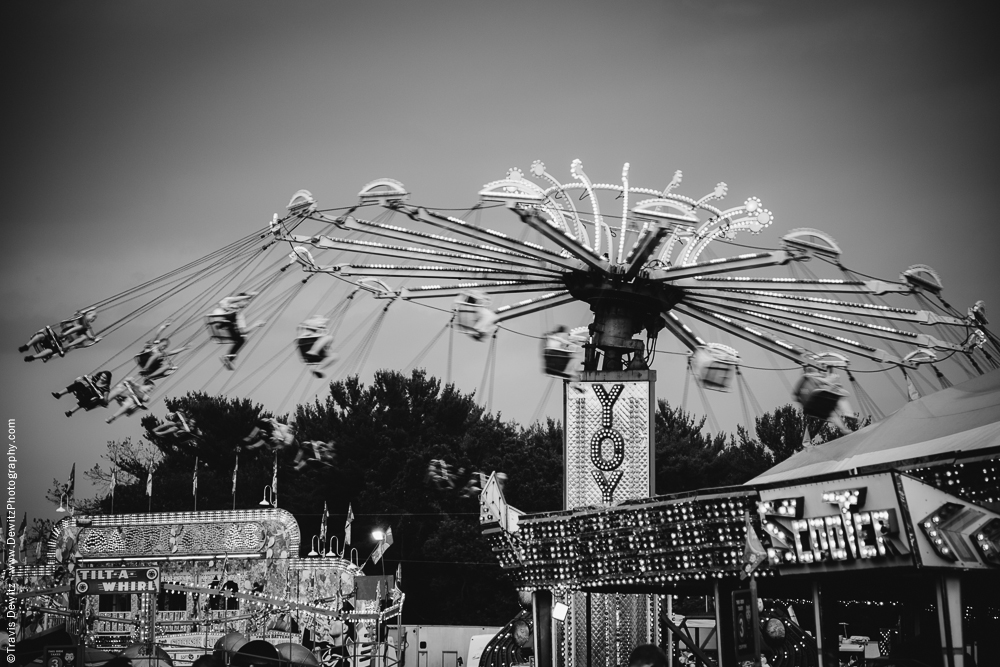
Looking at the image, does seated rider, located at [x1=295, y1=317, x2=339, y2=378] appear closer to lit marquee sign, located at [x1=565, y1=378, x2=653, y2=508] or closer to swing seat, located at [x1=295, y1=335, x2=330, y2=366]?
swing seat, located at [x1=295, y1=335, x2=330, y2=366]

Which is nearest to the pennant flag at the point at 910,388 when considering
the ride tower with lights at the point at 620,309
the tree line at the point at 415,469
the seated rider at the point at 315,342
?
the ride tower with lights at the point at 620,309

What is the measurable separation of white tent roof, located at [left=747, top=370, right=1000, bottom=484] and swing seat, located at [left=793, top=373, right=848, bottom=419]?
2.85ft

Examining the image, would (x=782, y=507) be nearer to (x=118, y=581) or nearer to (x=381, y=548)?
(x=118, y=581)

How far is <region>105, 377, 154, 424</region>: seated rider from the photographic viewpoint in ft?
64.6

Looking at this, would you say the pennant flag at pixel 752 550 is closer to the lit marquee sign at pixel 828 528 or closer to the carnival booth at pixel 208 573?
the lit marquee sign at pixel 828 528

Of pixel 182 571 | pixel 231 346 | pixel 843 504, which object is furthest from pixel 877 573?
pixel 182 571

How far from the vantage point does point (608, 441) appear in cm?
2059

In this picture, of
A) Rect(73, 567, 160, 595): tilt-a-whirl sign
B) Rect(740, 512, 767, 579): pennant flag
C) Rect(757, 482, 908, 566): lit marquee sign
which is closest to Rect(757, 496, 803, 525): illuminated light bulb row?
Rect(757, 482, 908, 566): lit marquee sign

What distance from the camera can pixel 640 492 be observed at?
20.3 metres

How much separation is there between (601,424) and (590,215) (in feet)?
15.5

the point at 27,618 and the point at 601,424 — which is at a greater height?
the point at 601,424

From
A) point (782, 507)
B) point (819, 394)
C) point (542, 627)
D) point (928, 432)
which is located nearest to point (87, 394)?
point (542, 627)

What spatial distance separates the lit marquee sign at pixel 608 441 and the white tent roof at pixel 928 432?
2750mm

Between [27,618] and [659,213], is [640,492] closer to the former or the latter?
[659,213]
